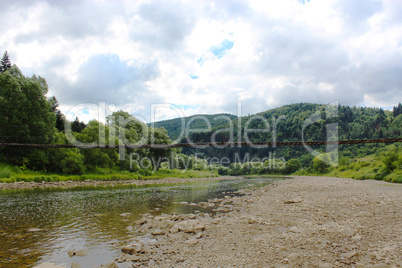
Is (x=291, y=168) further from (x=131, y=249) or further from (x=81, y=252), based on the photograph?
(x=81, y=252)

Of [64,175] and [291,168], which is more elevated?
[64,175]

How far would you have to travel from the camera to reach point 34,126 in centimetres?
3014

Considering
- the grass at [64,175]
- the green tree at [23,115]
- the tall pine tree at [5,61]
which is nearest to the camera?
the grass at [64,175]

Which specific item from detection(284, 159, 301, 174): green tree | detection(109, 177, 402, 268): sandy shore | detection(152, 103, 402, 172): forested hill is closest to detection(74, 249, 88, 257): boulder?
detection(109, 177, 402, 268): sandy shore

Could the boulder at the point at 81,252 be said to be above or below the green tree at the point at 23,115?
below

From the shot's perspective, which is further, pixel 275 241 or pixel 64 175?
pixel 64 175

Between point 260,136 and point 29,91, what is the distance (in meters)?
102

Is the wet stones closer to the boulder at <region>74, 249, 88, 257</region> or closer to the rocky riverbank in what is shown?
the boulder at <region>74, 249, 88, 257</region>

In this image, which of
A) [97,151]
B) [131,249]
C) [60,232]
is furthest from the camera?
[97,151]

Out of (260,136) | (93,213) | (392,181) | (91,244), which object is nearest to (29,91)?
(93,213)

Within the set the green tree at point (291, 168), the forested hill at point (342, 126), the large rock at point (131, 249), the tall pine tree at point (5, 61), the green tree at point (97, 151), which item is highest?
the tall pine tree at point (5, 61)

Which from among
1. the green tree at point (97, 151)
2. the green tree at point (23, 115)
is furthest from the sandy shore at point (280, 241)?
the green tree at point (97, 151)

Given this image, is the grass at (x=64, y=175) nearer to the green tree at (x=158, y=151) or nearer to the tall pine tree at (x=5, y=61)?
the green tree at (x=158, y=151)

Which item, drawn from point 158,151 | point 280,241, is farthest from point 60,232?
point 158,151
